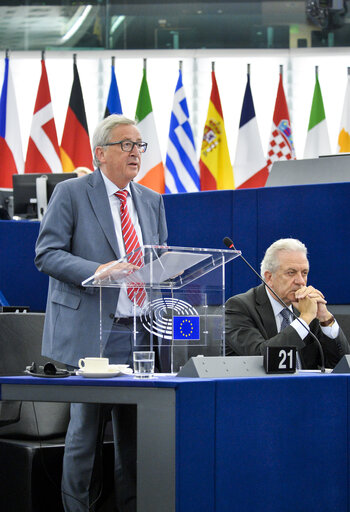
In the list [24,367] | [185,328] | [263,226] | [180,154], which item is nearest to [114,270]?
[185,328]

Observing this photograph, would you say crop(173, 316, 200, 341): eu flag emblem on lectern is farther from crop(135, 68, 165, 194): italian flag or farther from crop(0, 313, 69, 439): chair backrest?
crop(135, 68, 165, 194): italian flag

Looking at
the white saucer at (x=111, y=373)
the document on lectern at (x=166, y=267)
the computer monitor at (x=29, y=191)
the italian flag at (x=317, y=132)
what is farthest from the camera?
the italian flag at (x=317, y=132)

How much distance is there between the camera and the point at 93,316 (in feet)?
9.15

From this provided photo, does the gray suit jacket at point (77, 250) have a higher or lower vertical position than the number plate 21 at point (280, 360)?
higher

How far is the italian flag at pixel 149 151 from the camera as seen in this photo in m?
8.85

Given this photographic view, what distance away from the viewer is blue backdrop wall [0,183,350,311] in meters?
4.87

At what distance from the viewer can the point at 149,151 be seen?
8.95 m

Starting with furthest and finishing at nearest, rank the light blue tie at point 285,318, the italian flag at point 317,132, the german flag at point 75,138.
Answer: the italian flag at point 317,132 → the german flag at point 75,138 → the light blue tie at point 285,318

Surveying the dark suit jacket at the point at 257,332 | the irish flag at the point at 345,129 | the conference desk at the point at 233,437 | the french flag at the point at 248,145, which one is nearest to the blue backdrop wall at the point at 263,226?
the dark suit jacket at the point at 257,332

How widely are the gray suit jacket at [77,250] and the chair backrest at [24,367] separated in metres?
0.68

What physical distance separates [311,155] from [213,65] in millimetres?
1571

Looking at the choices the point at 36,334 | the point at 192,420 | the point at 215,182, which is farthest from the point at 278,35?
the point at 192,420

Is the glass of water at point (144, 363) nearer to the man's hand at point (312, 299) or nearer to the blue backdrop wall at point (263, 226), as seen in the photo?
the man's hand at point (312, 299)

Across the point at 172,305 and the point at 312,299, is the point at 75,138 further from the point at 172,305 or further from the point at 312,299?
the point at 172,305
